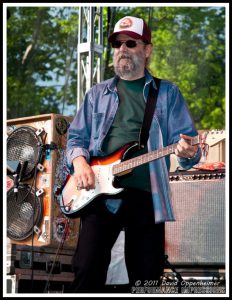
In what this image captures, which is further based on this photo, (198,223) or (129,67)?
(198,223)

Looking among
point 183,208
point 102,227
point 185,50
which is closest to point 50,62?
point 185,50

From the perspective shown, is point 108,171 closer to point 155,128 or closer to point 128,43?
point 155,128

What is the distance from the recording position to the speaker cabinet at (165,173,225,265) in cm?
724

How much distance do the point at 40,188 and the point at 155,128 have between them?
1.78 meters

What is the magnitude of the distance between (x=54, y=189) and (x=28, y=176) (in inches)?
11.3

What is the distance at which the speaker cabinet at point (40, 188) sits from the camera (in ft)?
22.8

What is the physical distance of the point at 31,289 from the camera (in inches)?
278

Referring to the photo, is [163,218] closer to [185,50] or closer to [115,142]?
[115,142]

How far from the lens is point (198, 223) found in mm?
7297

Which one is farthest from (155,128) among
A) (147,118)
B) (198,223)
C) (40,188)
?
(198,223)

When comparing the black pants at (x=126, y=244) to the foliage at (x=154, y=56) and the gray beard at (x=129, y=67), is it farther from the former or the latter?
the foliage at (x=154, y=56)

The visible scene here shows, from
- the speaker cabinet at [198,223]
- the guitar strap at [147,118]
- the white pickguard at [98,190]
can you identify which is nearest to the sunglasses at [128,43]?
the guitar strap at [147,118]

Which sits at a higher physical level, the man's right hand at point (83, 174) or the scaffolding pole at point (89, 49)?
the scaffolding pole at point (89, 49)

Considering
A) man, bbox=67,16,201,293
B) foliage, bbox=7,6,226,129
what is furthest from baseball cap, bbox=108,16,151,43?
foliage, bbox=7,6,226,129
